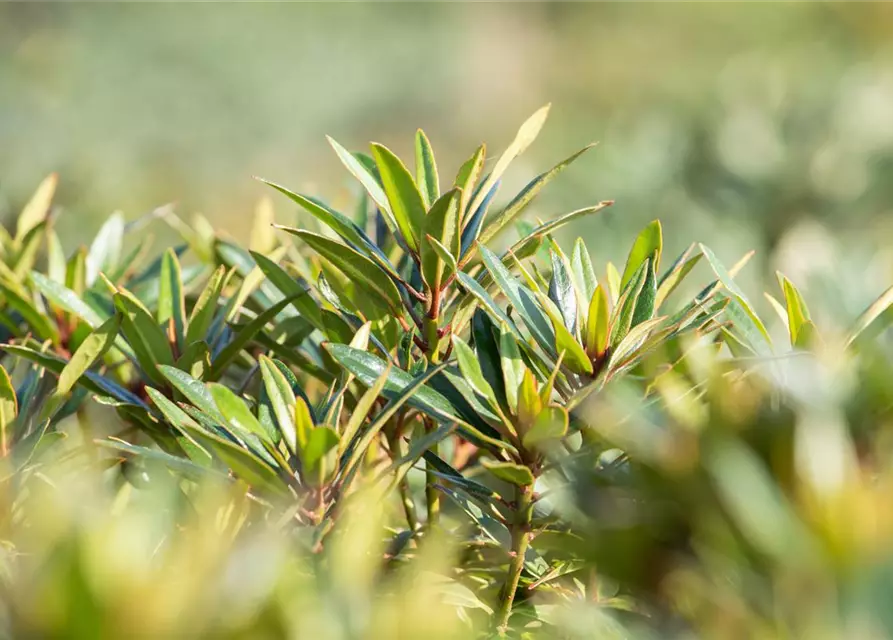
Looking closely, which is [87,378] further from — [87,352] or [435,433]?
[435,433]

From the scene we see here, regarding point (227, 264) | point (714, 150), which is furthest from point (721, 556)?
point (714, 150)

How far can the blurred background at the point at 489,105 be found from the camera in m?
1.79

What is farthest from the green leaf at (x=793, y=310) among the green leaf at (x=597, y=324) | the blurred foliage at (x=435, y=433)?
the green leaf at (x=597, y=324)

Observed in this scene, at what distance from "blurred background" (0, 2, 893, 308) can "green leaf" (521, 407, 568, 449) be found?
0.31 meters

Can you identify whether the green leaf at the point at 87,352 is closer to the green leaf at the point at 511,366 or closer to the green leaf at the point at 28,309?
the green leaf at the point at 28,309

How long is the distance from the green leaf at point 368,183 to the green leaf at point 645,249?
15 cm

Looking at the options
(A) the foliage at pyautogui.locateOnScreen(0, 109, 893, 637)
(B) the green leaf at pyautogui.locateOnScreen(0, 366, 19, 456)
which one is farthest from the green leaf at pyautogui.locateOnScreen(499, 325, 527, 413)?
(B) the green leaf at pyautogui.locateOnScreen(0, 366, 19, 456)

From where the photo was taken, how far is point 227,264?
0.75m

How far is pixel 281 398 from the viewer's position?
501mm

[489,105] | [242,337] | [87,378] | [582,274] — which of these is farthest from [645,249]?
[489,105]

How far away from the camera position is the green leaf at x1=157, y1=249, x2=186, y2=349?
640 mm

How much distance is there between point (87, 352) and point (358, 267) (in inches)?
7.0

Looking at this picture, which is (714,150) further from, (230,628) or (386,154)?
(230,628)

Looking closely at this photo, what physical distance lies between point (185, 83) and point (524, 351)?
643 cm
